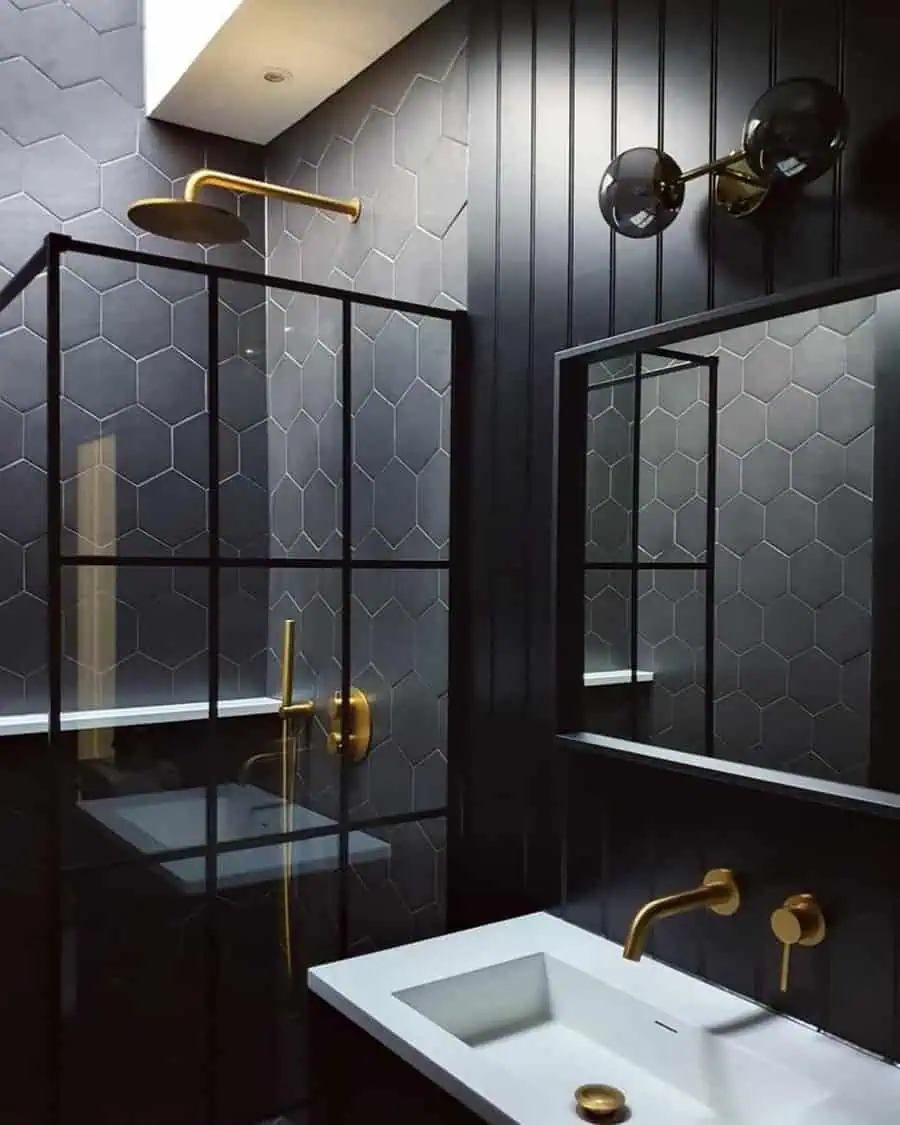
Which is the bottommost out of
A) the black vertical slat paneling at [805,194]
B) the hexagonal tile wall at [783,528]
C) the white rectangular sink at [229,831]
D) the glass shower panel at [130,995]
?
the glass shower panel at [130,995]

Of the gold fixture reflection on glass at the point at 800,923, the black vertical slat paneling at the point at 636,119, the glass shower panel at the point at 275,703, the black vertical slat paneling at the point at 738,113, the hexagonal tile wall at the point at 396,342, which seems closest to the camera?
the gold fixture reflection on glass at the point at 800,923

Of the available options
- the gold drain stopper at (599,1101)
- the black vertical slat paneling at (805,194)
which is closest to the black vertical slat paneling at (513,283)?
the black vertical slat paneling at (805,194)

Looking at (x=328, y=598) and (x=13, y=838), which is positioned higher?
(x=328, y=598)

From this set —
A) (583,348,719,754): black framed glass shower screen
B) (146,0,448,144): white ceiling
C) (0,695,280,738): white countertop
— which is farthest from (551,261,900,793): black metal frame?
(146,0,448,144): white ceiling

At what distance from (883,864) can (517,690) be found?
0.78 m

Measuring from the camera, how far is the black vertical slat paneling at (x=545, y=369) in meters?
1.83

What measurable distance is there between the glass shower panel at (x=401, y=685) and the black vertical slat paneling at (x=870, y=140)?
40.6 inches

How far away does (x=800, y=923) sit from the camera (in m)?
1.34

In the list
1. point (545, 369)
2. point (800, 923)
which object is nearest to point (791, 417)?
point (545, 369)

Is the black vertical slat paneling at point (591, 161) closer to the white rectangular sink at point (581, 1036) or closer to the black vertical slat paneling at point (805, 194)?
the black vertical slat paneling at point (805, 194)

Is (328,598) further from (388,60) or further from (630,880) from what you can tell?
(388,60)

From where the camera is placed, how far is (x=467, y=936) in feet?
5.69

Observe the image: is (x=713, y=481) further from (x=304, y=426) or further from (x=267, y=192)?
(x=267, y=192)

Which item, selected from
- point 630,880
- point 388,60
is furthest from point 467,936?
point 388,60
